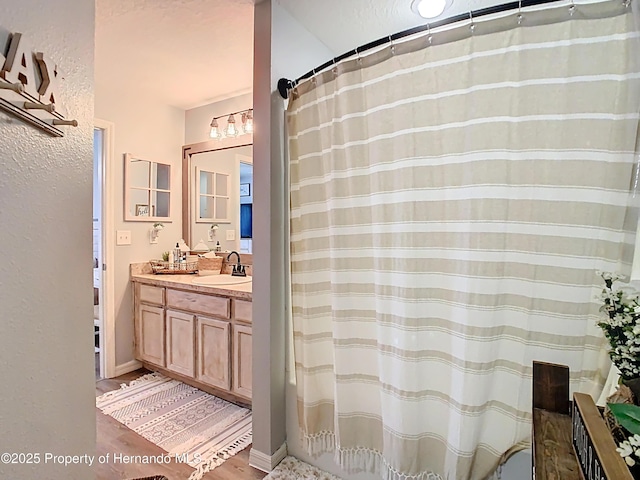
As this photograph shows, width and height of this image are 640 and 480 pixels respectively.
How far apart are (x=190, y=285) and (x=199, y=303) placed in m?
0.15

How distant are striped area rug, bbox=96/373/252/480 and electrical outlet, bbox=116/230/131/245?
112cm

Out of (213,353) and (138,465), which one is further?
(213,353)

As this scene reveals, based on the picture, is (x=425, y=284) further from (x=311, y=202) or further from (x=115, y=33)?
(x=115, y=33)

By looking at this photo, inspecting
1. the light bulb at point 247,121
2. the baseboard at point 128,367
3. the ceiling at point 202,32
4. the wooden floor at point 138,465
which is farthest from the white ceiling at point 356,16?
the baseboard at point 128,367

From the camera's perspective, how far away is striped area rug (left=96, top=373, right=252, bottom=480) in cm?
187

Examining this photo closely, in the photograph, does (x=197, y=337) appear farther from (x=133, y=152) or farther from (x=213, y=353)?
(x=133, y=152)

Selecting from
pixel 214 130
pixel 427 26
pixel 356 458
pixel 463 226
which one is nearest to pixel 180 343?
pixel 356 458

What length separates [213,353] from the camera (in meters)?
2.37

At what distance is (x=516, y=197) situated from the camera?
110 cm

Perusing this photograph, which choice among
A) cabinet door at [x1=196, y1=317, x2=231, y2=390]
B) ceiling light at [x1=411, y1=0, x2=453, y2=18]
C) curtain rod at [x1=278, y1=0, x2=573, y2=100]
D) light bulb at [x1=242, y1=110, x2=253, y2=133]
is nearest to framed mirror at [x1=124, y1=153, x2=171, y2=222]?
light bulb at [x1=242, y1=110, x2=253, y2=133]

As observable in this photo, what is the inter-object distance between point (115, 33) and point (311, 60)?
116cm

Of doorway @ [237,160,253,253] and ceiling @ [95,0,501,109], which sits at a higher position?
ceiling @ [95,0,501,109]

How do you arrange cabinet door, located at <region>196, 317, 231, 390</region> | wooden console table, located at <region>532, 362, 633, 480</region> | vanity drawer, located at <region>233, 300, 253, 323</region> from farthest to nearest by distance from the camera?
cabinet door, located at <region>196, 317, 231, 390</region> → vanity drawer, located at <region>233, 300, 253, 323</region> → wooden console table, located at <region>532, 362, 633, 480</region>

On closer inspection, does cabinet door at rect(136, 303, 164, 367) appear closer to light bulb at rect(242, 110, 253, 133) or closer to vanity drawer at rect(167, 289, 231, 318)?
vanity drawer at rect(167, 289, 231, 318)
